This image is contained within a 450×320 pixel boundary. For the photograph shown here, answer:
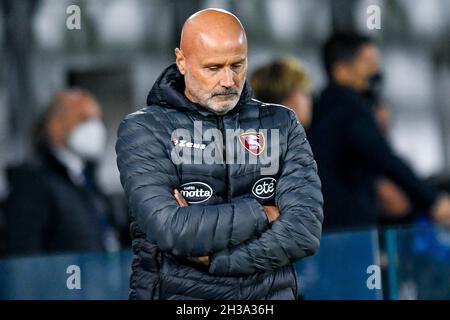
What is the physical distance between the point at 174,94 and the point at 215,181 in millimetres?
284

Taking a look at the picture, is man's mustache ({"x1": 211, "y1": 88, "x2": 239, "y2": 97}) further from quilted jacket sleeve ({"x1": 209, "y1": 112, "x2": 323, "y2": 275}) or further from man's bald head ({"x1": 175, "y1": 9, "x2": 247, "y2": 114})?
quilted jacket sleeve ({"x1": 209, "y1": 112, "x2": 323, "y2": 275})

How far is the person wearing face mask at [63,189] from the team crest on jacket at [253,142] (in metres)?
2.24

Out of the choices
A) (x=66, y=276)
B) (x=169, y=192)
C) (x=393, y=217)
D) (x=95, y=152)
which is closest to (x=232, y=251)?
(x=169, y=192)

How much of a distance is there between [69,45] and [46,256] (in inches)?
54.0

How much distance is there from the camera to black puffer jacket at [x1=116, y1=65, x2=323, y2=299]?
126 inches

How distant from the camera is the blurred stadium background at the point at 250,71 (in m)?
5.23

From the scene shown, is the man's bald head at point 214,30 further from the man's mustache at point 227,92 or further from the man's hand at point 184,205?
the man's hand at point 184,205

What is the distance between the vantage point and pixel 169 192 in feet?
10.6

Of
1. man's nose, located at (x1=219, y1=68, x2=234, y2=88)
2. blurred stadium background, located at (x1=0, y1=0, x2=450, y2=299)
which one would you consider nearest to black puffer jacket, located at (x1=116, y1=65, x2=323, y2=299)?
man's nose, located at (x1=219, y1=68, x2=234, y2=88)

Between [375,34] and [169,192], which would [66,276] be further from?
[375,34]

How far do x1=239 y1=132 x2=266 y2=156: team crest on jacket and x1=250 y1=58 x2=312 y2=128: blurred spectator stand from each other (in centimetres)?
143

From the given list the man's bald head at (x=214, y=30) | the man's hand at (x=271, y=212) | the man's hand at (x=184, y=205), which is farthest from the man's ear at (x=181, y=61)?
the man's hand at (x=271, y=212)

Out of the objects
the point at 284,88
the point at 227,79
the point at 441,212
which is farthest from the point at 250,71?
the point at 227,79

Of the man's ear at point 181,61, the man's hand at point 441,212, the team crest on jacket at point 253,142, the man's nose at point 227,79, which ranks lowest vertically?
the man's hand at point 441,212
